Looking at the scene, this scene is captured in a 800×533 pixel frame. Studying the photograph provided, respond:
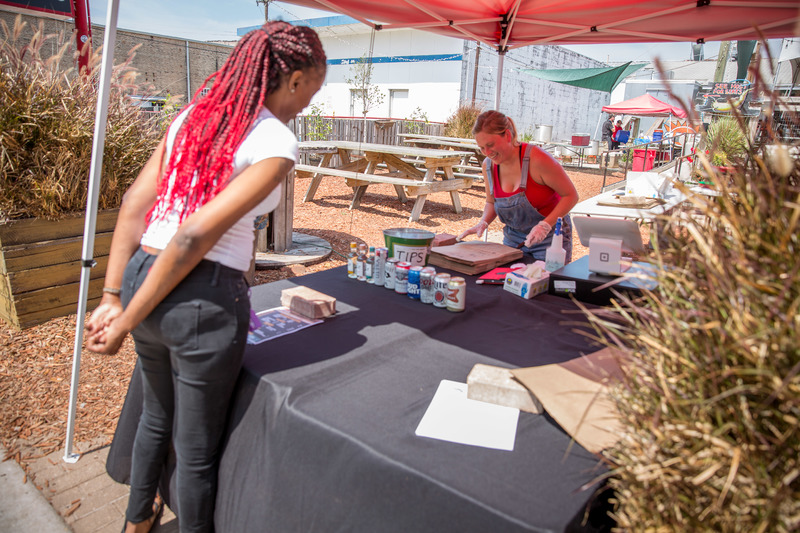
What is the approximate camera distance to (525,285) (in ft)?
7.89

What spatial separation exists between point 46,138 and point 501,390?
3673 millimetres

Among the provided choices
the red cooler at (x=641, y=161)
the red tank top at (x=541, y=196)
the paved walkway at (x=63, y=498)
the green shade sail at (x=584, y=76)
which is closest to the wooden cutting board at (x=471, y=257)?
the red tank top at (x=541, y=196)

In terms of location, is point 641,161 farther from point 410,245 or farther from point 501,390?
point 501,390

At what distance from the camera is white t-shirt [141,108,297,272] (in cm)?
136

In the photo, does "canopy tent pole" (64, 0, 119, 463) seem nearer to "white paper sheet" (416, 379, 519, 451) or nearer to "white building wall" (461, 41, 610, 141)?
"white paper sheet" (416, 379, 519, 451)

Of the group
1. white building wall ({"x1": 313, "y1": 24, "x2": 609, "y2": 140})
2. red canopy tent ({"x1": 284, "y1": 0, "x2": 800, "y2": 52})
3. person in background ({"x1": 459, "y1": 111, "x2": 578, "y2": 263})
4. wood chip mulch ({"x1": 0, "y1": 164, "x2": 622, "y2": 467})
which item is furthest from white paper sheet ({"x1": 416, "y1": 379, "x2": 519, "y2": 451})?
white building wall ({"x1": 313, "y1": 24, "x2": 609, "y2": 140})

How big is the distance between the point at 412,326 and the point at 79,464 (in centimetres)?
176

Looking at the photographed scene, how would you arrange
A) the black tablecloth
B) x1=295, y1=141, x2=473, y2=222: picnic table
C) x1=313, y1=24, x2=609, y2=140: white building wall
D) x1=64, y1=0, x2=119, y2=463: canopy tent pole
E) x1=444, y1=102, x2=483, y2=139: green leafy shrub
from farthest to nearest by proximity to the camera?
x1=313, y1=24, x2=609, y2=140: white building wall, x1=444, y1=102, x2=483, y2=139: green leafy shrub, x1=295, y1=141, x2=473, y2=222: picnic table, x1=64, y1=0, x2=119, y2=463: canopy tent pole, the black tablecloth

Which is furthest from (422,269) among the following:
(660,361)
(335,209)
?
(335,209)

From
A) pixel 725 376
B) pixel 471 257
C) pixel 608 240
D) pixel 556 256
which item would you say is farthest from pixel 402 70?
pixel 725 376

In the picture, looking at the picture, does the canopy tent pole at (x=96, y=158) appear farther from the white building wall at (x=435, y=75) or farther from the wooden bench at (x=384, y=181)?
the white building wall at (x=435, y=75)

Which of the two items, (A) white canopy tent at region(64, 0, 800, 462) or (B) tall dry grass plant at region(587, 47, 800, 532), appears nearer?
(B) tall dry grass plant at region(587, 47, 800, 532)

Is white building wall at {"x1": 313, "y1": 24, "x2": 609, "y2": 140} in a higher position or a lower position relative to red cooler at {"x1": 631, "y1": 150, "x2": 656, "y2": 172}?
higher

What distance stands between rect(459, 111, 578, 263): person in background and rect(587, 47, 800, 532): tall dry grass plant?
2233 mm
